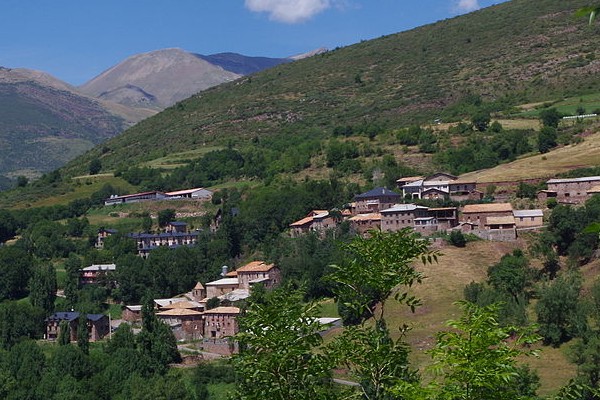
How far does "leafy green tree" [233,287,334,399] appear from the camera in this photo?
16.6m

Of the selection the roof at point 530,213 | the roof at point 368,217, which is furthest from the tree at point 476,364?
the roof at point 368,217

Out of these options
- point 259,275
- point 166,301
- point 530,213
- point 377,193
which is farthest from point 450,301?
point 166,301

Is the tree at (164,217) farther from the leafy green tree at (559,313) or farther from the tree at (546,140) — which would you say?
the leafy green tree at (559,313)

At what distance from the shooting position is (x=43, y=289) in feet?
262

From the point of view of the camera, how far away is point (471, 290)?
61.8m

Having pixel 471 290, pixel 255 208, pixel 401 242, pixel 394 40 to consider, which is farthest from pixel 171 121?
pixel 401 242

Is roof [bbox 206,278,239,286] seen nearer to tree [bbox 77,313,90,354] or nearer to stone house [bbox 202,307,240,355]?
stone house [bbox 202,307,240,355]

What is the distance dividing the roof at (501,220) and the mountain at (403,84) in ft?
171

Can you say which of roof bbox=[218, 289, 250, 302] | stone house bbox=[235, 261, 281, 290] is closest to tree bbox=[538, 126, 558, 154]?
stone house bbox=[235, 261, 281, 290]

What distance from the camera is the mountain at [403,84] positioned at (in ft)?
445

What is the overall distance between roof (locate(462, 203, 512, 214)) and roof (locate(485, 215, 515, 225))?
1.07m

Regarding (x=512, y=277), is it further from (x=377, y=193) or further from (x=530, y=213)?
(x=377, y=193)

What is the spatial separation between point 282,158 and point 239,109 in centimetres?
4804

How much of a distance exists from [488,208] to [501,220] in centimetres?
257
